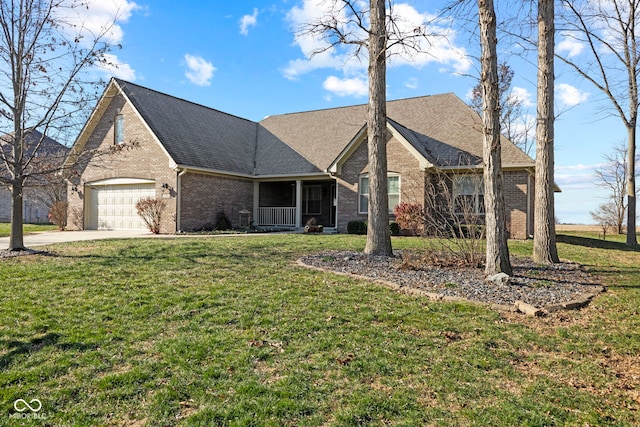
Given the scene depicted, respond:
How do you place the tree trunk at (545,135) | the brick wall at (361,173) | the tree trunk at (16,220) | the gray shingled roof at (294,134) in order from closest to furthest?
the tree trunk at (545,135), the tree trunk at (16,220), the brick wall at (361,173), the gray shingled roof at (294,134)

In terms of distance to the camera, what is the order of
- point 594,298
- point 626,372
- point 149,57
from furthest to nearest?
point 149,57, point 594,298, point 626,372

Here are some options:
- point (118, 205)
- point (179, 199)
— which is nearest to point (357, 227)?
point (179, 199)

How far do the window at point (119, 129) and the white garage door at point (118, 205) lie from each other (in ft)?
6.91

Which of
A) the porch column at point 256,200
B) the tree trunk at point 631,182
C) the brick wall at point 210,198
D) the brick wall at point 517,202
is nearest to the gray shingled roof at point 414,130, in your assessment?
the brick wall at point 517,202

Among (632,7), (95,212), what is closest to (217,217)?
(95,212)

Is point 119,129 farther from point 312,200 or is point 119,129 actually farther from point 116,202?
point 312,200

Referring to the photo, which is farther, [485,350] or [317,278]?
[317,278]

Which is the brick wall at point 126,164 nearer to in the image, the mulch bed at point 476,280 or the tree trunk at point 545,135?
the mulch bed at point 476,280

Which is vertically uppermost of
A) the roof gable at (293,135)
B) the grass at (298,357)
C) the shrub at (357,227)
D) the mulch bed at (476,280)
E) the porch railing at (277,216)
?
the roof gable at (293,135)

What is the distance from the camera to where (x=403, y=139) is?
1631 cm

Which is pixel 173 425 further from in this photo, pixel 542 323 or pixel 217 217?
pixel 217 217

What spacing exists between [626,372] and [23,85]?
12675mm

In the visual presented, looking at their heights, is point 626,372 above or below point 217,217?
below

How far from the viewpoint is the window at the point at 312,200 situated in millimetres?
21828
